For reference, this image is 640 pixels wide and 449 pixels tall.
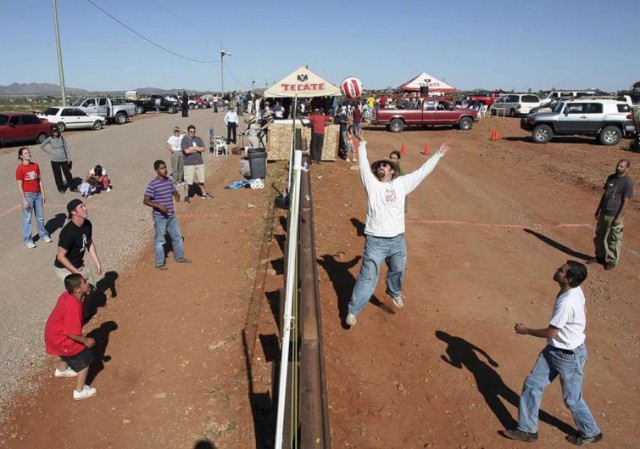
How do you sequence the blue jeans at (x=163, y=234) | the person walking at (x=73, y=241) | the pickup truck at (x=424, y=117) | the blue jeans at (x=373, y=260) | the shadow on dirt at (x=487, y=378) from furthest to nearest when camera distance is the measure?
the pickup truck at (x=424, y=117)
the blue jeans at (x=163, y=234)
the person walking at (x=73, y=241)
the blue jeans at (x=373, y=260)
the shadow on dirt at (x=487, y=378)

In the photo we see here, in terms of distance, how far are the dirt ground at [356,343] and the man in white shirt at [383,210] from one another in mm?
841

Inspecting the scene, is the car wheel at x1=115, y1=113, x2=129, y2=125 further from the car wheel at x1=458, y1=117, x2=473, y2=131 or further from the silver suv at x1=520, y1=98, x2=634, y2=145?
the silver suv at x1=520, y1=98, x2=634, y2=145

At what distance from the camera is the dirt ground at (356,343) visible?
14.7 ft

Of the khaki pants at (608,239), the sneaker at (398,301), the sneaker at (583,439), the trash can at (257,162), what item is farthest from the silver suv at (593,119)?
the sneaker at (583,439)

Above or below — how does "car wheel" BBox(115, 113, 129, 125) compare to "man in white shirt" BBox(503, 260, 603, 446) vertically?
above

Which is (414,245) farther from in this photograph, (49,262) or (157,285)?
(49,262)

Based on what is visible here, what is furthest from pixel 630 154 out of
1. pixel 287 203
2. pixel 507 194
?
pixel 287 203

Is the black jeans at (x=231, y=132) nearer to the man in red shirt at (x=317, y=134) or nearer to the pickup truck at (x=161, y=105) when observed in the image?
the man in red shirt at (x=317, y=134)

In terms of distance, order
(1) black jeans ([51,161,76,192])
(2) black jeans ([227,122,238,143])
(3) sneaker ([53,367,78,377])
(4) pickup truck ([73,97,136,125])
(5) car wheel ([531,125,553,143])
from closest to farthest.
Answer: (3) sneaker ([53,367,78,377])
(1) black jeans ([51,161,76,192])
(2) black jeans ([227,122,238,143])
(5) car wheel ([531,125,553,143])
(4) pickup truck ([73,97,136,125])

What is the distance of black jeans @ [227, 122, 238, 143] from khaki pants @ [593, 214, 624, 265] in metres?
15.4

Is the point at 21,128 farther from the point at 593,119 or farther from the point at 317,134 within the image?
the point at 593,119

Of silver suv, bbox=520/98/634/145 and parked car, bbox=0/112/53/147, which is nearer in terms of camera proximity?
parked car, bbox=0/112/53/147

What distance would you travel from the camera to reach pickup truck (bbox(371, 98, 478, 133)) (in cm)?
2767

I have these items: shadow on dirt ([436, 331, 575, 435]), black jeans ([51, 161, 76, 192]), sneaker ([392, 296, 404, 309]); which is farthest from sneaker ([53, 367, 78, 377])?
black jeans ([51, 161, 76, 192])
